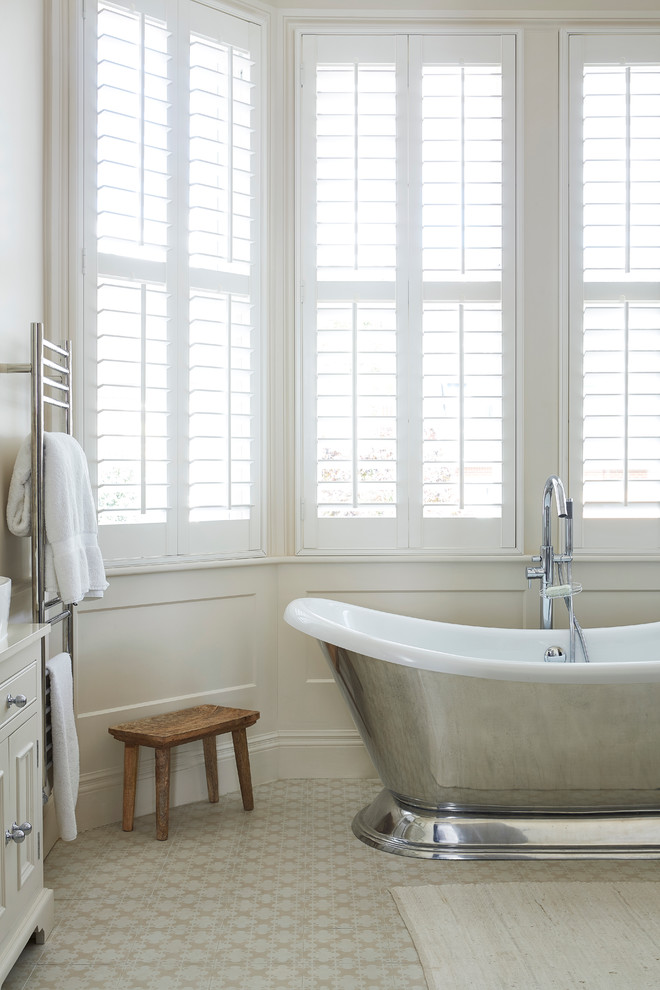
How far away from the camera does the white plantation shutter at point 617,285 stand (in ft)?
10.9

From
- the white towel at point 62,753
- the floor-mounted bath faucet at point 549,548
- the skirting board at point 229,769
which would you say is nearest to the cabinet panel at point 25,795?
the white towel at point 62,753

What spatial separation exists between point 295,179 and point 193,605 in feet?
5.53

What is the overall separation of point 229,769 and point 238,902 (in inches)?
34.6

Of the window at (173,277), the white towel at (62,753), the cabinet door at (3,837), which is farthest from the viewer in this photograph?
the window at (173,277)

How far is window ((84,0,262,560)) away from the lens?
2.83 m

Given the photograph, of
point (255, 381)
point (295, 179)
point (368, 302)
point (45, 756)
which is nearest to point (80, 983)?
point (45, 756)

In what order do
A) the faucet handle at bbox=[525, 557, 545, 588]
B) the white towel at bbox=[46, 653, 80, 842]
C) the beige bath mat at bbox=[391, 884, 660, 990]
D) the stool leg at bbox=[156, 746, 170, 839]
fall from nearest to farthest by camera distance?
1. the beige bath mat at bbox=[391, 884, 660, 990]
2. the white towel at bbox=[46, 653, 80, 842]
3. the stool leg at bbox=[156, 746, 170, 839]
4. the faucet handle at bbox=[525, 557, 545, 588]

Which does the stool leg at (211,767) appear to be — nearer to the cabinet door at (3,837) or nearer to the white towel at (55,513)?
the white towel at (55,513)

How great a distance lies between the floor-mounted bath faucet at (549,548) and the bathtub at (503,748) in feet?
1.94

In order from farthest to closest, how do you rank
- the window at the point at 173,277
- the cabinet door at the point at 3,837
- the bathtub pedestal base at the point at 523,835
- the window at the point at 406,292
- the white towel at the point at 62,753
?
the window at the point at 406,292 < the window at the point at 173,277 < the bathtub pedestal base at the point at 523,835 < the white towel at the point at 62,753 < the cabinet door at the point at 3,837

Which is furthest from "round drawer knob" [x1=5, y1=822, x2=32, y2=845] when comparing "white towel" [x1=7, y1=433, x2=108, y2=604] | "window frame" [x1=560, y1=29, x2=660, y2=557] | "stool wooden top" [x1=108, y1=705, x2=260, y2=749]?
"window frame" [x1=560, y1=29, x2=660, y2=557]

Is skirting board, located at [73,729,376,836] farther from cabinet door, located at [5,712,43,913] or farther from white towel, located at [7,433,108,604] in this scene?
white towel, located at [7,433,108,604]

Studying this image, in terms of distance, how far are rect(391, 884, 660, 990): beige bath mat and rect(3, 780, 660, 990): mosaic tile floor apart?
0.06 metres

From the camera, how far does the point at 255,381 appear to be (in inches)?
128
